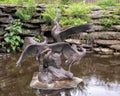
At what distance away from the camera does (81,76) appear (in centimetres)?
1224

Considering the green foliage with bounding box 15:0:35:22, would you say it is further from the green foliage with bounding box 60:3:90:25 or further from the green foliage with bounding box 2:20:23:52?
the green foliage with bounding box 60:3:90:25

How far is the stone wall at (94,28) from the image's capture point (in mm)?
16717

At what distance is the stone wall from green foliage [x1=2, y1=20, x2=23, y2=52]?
0.32 metres

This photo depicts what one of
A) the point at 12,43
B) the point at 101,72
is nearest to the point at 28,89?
the point at 101,72

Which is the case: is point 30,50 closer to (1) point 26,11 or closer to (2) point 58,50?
(2) point 58,50

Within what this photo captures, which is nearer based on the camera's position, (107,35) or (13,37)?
(13,37)

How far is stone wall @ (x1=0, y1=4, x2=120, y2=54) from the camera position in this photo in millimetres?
16717

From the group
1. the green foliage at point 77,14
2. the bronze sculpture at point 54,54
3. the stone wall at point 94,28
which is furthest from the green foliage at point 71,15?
the bronze sculpture at point 54,54

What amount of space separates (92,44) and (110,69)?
154 inches

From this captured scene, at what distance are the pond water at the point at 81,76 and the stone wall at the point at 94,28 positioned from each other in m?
1.53

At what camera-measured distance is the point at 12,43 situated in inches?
653

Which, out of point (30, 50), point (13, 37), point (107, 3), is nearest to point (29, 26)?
point (13, 37)

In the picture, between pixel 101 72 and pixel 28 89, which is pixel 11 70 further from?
pixel 101 72

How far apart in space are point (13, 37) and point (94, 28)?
3.95 meters
